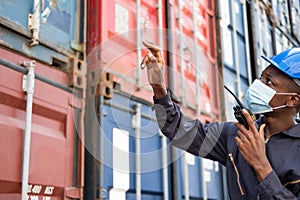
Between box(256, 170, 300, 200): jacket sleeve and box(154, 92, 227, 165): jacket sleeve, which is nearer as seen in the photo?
box(256, 170, 300, 200): jacket sleeve

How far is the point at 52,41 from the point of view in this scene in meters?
2.35

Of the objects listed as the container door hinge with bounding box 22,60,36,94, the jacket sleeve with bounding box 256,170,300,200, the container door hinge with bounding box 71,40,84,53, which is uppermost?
the container door hinge with bounding box 71,40,84,53

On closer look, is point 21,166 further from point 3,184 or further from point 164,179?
point 164,179

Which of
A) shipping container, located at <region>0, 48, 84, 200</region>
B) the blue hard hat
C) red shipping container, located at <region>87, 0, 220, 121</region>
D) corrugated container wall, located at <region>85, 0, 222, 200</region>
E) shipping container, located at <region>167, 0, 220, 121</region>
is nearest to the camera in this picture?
the blue hard hat

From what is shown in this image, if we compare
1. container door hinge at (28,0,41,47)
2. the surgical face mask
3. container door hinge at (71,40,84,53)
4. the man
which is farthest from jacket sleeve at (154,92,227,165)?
container door hinge at (71,40,84,53)

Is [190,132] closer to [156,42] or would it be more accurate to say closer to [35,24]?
[35,24]

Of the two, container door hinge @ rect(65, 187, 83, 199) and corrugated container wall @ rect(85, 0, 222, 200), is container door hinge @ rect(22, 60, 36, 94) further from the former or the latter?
container door hinge @ rect(65, 187, 83, 199)

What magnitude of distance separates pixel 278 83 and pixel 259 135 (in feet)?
0.84

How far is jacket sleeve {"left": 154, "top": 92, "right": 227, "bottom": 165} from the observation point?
1810 millimetres

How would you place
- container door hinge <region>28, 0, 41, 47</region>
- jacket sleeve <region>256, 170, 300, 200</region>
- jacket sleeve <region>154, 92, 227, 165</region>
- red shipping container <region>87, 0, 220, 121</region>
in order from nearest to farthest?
jacket sleeve <region>256, 170, 300, 200</region>, jacket sleeve <region>154, 92, 227, 165</region>, container door hinge <region>28, 0, 41, 47</region>, red shipping container <region>87, 0, 220, 121</region>

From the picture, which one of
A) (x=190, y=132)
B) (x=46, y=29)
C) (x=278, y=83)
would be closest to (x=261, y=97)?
(x=278, y=83)

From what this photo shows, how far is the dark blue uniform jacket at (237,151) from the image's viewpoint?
58.6 inches

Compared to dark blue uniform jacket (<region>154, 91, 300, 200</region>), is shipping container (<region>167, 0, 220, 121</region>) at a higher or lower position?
higher

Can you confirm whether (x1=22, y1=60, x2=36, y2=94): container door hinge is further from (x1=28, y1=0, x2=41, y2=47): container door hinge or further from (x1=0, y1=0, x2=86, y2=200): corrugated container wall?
(x1=28, y1=0, x2=41, y2=47): container door hinge
